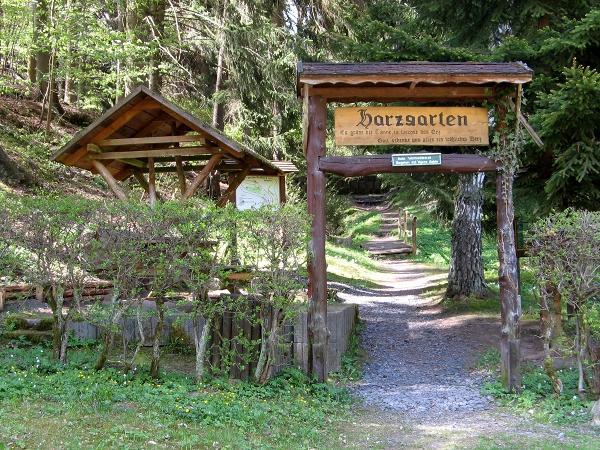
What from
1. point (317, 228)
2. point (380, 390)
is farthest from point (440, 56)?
point (380, 390)

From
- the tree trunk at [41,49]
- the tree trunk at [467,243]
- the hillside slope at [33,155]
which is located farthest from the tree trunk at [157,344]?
the tree trunk at [41,49]

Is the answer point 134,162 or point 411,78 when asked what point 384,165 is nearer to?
point 411,78

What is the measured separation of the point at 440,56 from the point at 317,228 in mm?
4401

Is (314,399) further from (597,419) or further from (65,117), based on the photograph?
(65,117)

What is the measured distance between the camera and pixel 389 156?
8141 mm

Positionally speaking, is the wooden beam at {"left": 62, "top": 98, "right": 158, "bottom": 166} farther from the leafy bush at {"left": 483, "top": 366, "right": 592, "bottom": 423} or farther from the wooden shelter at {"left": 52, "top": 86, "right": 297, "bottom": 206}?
the leafy bush at {"left": 483, "top": 366, "right": 592, "bottom": 423}

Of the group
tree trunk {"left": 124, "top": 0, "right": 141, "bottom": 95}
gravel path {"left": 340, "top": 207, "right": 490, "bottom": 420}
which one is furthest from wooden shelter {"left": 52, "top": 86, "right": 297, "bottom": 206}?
tree trunk {"left": 124, "top": 0, "right": 141, "bottom": 95}

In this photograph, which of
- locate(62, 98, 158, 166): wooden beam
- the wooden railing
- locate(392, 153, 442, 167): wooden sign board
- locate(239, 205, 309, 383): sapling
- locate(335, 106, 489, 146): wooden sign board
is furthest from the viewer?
the wooden railing

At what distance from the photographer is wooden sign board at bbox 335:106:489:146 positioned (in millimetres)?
8258

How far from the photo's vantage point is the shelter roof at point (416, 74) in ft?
25.7

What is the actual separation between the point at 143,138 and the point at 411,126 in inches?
189

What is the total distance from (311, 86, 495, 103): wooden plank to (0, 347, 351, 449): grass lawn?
3864 millimetres

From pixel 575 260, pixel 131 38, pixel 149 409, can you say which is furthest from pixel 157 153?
pixel 575 260

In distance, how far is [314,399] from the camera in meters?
7.30
